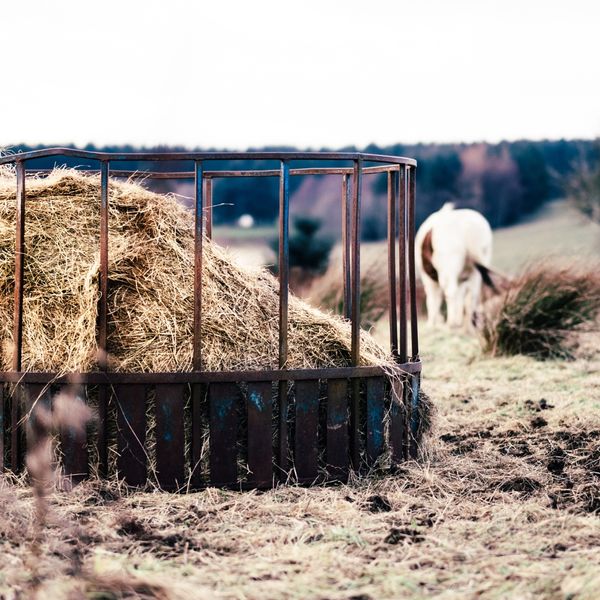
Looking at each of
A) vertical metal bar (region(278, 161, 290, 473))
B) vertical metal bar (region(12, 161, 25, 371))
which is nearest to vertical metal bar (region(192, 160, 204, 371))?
vertical metal bar (region(278, 161, 290, 473))

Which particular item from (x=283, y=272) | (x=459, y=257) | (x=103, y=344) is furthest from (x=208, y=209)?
(x=459, y=257)

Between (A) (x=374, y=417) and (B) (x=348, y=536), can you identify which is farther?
(A) (x=374, y=417)

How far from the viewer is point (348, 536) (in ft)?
11.9

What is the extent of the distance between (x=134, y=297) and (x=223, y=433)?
84 centimetres

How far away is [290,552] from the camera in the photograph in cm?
339

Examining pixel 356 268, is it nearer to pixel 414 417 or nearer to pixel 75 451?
pixel 414 417

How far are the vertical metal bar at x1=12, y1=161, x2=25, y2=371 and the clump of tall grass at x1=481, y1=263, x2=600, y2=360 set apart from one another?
247 inches

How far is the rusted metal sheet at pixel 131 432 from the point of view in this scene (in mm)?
4402

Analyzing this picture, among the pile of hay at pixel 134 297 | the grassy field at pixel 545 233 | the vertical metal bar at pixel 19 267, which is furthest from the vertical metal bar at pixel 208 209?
the grassy field at pixel 545 233

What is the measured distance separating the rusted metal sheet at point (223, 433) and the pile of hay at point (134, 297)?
0.52ft

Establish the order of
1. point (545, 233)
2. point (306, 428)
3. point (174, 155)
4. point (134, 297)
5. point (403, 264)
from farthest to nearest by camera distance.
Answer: point (545, 233) < point (403, 264) < point (134, 297) < point (306, 428) < point (174, 155)

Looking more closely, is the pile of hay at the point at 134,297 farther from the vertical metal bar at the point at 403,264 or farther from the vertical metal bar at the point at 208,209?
the vertical metal bar at the point at 208,209

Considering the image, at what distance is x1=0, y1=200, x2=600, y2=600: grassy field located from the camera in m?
3.01

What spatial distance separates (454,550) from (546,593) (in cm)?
53
